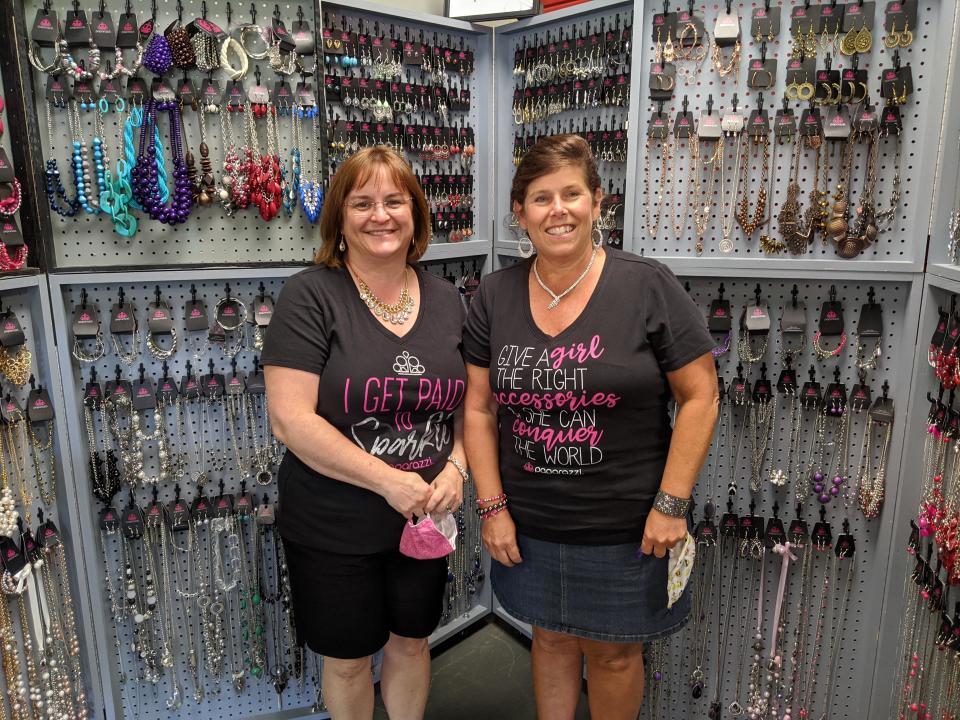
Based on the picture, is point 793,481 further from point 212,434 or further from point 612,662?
point 212,434

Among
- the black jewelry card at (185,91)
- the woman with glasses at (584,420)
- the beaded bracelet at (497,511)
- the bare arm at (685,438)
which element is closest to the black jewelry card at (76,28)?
the black jewelry card at (185,91)

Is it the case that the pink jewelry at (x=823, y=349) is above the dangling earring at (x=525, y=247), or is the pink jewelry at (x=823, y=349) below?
below

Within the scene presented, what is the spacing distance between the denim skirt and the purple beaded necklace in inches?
54.0

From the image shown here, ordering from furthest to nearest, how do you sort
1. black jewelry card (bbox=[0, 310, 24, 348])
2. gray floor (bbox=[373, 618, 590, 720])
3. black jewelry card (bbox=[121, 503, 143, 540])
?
gray floor (bbox=[373, 618, 590, 720]), black jewelry card (bbox=[121, 503, 143, 540]), black jewelry card (bbox=[0, 310, 24, 348])

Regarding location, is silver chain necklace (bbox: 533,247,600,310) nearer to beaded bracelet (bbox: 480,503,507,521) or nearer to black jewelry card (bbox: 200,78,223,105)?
beaded bracelet (bbox: 480,503,507,521)

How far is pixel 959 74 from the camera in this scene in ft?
6.06

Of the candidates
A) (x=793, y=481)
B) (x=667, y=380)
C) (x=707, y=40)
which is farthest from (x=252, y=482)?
(x=707, y=40)

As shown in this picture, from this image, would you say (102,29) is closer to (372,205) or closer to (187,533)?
(372,205)

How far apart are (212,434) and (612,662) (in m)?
1.43

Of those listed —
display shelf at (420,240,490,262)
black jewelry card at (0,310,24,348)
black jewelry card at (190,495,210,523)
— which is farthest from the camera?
display shelf at (420,240,490,262)

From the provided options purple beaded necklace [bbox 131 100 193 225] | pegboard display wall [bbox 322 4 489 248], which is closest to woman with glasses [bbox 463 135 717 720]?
pegboard display wall [bbox 322 4 489 248]

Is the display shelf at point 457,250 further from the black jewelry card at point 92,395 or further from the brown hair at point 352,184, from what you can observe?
the black jewelry card at point 92,395

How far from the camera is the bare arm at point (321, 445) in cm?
170

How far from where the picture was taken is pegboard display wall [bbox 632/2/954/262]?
6.49 feet
